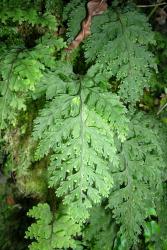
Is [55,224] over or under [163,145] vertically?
under

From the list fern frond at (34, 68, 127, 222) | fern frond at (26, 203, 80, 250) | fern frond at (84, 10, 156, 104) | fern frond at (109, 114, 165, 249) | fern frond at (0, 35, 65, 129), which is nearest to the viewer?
fern frond at (0, 35, 65, 129)

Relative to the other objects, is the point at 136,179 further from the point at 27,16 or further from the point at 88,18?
the point at 27,16

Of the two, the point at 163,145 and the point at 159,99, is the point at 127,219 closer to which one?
the point at 163,145

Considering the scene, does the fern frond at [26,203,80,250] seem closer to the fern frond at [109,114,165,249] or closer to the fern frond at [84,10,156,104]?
the fern frond at [109,114,165,249]

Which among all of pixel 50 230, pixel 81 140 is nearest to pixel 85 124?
pixel 81 140

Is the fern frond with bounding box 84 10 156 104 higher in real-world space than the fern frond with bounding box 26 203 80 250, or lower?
higher

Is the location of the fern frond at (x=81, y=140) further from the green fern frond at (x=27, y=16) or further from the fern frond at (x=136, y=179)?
the green fern frond at (x=27, y=16)

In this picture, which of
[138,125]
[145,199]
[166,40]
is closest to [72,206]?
[145,199]

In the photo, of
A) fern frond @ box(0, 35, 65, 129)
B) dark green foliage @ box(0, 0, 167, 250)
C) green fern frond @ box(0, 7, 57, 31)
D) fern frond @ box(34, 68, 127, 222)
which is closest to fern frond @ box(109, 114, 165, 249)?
dark green foliage @ box(0, 0, 167, 250)

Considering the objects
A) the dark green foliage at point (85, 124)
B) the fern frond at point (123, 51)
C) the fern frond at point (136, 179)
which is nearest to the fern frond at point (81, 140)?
the dark green foliage at point (85, 124)
